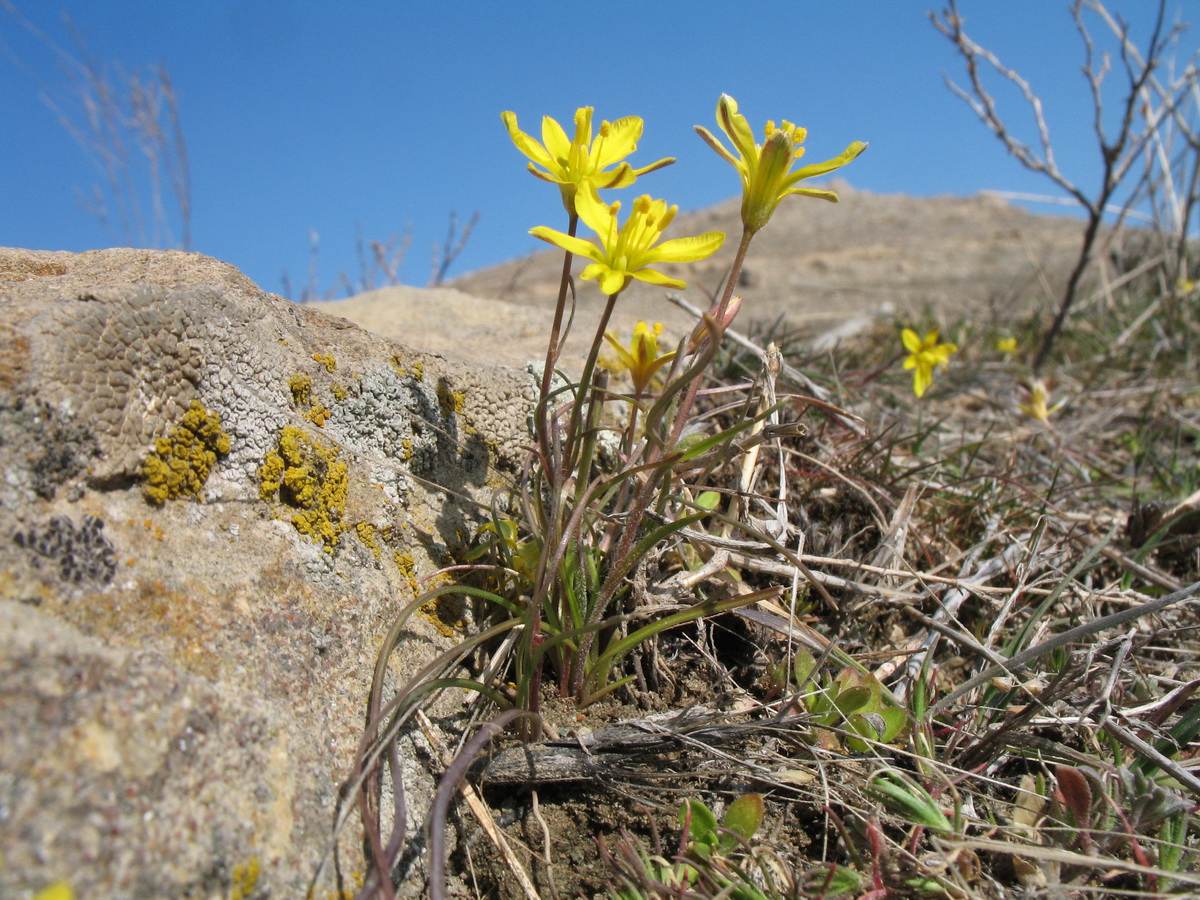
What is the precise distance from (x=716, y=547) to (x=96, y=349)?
1.18 meters

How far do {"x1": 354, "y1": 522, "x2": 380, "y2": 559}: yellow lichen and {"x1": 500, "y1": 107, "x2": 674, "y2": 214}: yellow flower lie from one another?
29.3 inches

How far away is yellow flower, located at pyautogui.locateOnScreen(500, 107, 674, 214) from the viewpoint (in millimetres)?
1320

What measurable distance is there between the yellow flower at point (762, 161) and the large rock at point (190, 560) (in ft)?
2.76

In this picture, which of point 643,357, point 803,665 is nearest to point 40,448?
point 643,357

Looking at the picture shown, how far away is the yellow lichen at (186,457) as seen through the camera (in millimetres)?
1227

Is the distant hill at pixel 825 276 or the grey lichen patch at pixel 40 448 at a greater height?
the distant hill at pixel 825 276

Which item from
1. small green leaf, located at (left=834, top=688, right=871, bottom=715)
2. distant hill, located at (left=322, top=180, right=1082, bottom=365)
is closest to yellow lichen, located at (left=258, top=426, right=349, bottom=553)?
distant hill, located at (left=322, top=180, right=1082, bottom=365)

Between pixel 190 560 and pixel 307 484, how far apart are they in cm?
28

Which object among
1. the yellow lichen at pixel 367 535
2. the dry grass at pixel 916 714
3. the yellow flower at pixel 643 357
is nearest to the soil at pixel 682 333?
the dry grass at pixel 916 714

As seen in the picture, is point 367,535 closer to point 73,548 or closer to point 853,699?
point 73,548

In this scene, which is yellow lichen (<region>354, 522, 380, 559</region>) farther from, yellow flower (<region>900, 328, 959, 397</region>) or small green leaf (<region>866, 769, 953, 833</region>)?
yellow flower (<region>900, 328, 959, 397</region>)

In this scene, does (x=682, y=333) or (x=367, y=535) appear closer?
(x=367, y=535)

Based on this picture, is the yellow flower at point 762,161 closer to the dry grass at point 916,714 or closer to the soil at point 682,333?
the dry grass at point 916,714

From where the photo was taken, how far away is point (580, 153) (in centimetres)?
132
